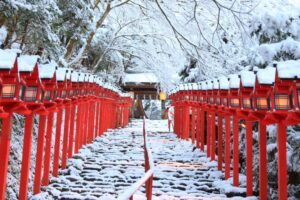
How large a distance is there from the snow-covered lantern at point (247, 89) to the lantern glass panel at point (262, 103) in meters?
0.29

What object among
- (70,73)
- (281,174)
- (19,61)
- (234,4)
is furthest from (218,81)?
(19,61)

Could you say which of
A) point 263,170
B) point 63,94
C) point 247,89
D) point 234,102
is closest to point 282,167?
point 263,170

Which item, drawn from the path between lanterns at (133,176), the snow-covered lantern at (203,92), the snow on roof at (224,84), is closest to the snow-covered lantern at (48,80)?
the path between lanterns at (133,176)

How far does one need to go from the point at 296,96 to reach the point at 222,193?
10.2 feet

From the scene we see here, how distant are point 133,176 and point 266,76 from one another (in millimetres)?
4094

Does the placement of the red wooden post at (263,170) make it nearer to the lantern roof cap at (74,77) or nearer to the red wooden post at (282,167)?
the red wooden post at (282,167)

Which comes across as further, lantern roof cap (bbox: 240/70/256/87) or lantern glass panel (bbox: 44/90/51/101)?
lantern glass panel (bbox: 44/90/51/101)

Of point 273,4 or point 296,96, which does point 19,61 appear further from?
point 273,4

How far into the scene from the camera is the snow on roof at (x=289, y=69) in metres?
3.74

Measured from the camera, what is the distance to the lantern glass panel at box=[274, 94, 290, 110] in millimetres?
3928

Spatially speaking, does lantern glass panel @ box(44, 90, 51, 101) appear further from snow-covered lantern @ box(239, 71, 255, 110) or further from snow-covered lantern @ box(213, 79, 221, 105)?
snow-covered lantern @ box(213, 79, 221, 105)

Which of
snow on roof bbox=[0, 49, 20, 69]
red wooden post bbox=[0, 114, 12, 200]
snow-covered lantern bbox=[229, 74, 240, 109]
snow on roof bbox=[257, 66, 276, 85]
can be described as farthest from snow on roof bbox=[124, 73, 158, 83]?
snow on roof bbox=[0, 49, 20, 69]

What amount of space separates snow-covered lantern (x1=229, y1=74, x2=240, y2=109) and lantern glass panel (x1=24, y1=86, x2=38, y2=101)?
12.5ft

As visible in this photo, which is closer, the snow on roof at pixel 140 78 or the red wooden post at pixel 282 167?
the red wooden post at pixel 282 167
